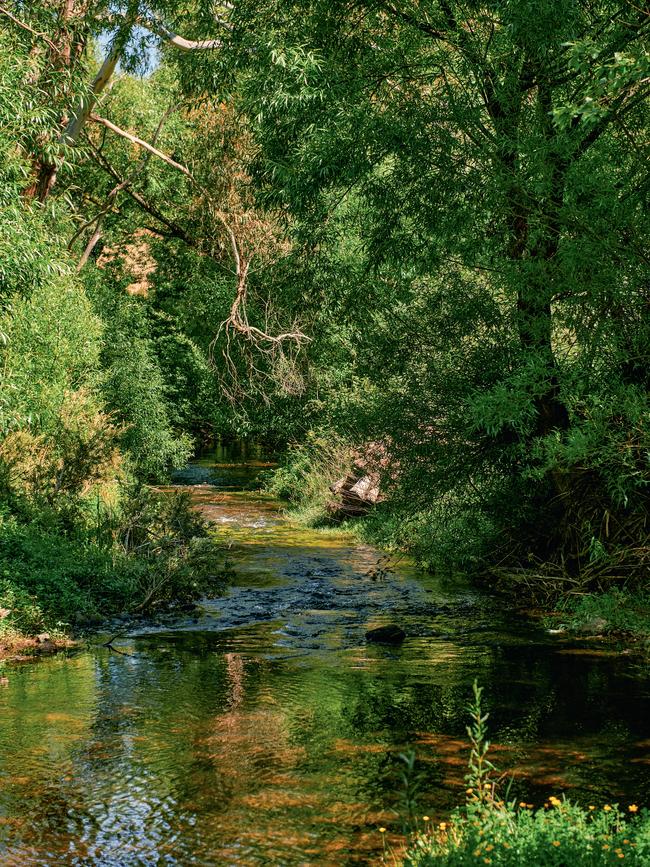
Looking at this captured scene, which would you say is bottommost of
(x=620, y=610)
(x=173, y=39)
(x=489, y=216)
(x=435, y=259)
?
(x=620, y=610)

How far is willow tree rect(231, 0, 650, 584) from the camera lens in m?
9.12

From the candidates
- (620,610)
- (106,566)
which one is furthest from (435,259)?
(106,566)

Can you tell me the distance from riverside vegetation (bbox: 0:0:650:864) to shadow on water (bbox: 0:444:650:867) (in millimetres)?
1090

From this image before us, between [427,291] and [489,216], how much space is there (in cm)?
220

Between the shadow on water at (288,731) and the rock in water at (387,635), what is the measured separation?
24cm

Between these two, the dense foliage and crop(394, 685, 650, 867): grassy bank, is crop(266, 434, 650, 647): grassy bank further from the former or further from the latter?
crop(394, 685, 650, 867): grassy bank

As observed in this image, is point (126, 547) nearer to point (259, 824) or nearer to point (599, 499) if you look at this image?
point (599, 499)

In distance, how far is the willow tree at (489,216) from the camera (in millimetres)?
9117

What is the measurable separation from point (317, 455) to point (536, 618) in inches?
450

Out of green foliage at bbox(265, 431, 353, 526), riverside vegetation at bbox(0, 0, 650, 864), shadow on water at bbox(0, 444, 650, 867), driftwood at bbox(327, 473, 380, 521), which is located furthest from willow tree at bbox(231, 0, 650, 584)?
green foliage at bbox(265, 431, 353, 526)

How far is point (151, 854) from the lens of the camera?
6070mm

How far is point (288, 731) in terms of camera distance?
8.43 meters

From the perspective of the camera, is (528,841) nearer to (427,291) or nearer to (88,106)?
(427,291)

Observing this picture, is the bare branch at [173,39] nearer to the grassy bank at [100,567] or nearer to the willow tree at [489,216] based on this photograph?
the willow tree at [489,216]
